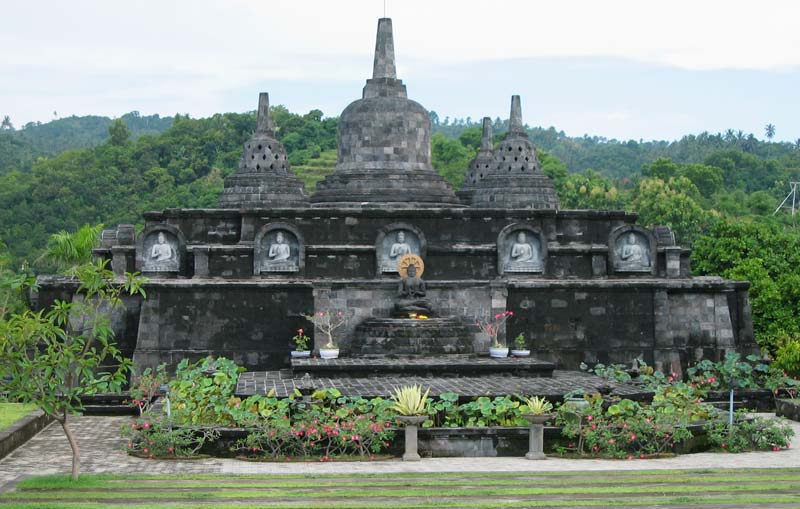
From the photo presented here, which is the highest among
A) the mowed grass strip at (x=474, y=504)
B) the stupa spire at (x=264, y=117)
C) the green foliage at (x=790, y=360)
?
the stupa spire at (x=264, y=117)

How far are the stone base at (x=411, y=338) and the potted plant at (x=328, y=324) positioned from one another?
0.62 meters

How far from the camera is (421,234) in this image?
102 ft

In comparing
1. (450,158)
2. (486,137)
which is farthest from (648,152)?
(486,137)

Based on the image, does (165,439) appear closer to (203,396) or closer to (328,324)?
(203,396)

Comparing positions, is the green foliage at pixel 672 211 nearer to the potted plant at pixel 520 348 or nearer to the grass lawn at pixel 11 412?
the potted plant at pixel 520 348

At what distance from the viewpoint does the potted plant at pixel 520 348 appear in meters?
29.2

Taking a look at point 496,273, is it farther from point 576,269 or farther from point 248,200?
point 248,200

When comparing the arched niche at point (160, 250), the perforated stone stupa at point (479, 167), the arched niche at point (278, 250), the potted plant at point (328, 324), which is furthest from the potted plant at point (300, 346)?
the perforated stone stupa at point (479, 167)

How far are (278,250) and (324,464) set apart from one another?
490 inches

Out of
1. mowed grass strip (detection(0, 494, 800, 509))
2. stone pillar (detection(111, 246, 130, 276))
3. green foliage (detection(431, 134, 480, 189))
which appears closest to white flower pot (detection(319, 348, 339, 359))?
stone pillar (detection(111, 246, 130, 276))

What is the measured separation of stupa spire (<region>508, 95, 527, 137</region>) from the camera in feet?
122

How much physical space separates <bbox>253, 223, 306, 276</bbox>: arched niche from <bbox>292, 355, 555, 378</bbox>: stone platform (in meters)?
4.23

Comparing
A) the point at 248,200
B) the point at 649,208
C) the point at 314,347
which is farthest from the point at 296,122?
the point at 314,347

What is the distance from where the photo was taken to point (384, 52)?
34.6m
